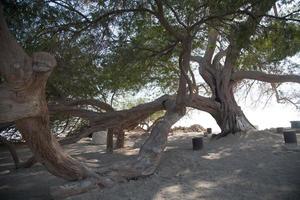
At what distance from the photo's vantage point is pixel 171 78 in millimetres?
11359

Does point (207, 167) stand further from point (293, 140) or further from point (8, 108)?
point (8, 108)

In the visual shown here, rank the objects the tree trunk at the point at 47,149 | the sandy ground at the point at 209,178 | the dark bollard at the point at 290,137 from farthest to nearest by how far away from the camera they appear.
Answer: the dark bollard at the point at 290,137
the sandy ground at the point at 209,178
the tree trunk at the point at 47,149

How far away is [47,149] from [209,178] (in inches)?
98.3

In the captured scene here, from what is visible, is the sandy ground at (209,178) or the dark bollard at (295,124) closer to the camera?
the sandy ground at (209,178)

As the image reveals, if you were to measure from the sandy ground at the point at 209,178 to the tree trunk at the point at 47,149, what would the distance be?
36cm

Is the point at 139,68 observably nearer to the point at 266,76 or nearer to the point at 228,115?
the point at 228,115

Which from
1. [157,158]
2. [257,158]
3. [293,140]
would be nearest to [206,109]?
[293,140]

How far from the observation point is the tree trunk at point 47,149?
13.3ft

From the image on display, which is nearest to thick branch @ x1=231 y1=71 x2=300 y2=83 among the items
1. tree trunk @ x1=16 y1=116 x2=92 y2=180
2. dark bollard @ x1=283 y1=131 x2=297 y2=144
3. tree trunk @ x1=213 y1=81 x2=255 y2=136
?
tree trunk @ x1=213 y1=81 x2=255 y2=136

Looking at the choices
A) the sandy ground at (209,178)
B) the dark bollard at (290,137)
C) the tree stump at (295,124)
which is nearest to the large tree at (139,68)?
the sandy ground at (209,178)

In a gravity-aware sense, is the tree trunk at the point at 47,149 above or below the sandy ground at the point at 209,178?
above

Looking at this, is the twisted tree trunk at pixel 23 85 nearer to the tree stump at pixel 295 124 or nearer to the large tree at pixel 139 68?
the large tree at pixel 139 68

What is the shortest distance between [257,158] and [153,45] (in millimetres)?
3324

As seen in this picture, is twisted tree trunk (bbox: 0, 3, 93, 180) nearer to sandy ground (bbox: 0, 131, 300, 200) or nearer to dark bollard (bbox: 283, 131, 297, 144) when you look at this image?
sandy ground (bbox: 0, 131, 300, 200)
